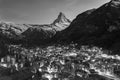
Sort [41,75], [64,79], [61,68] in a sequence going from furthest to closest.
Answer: [61,68]
[41,75]
[64,79]

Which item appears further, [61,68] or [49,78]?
[61,68]

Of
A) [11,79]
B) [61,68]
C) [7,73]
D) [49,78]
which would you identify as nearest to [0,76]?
[7,73]

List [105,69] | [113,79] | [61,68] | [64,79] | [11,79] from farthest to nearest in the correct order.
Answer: [105,69]
[61,68]
[11,79]
[113,79]
[64,79]

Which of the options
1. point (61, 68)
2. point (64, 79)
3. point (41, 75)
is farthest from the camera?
point (61, 68)

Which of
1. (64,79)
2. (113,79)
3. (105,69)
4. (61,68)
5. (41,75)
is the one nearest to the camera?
→ (64,79)

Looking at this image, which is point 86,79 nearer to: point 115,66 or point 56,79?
point 56,79

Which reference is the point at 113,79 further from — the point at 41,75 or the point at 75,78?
the point at 41,75

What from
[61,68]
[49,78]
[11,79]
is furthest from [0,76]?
[49,78]

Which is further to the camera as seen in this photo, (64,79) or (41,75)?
(41,75)
